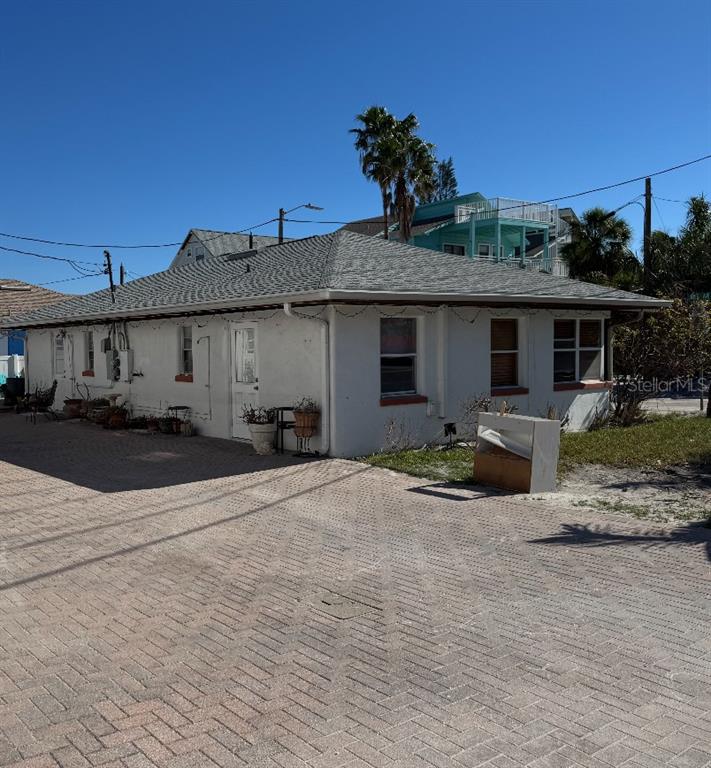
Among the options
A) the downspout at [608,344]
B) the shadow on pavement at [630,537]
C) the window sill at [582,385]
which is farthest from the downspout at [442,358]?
the shadow on pavement at [630,537]

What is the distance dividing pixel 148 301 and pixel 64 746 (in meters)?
13.3

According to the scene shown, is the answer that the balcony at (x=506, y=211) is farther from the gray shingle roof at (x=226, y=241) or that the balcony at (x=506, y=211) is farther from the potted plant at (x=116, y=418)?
the potted plant at (x=116, y=418)

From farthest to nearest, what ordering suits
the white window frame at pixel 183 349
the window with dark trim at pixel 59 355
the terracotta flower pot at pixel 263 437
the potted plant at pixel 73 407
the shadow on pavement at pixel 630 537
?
the window with dark trim at pixel 59 355 → the potted plant at pixel 73 407 → the white window frame at pixel 183 349 → the terracotta flower pot at pixel 263 437 → the shadow on pavement at pixel 630 537

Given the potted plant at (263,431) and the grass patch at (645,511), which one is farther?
the potted plant at (263,431)

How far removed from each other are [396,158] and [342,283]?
23235 mm

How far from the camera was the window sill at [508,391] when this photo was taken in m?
14.1

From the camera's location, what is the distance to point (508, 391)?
14289mm

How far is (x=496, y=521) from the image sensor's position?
7945mm

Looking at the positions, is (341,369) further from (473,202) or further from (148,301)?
(473,202)

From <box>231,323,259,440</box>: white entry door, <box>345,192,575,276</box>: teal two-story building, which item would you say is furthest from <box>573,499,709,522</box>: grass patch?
<box>345,192,575,276</box>: teal two-story building

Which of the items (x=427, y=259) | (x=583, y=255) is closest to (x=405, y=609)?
(x=427, y=259)

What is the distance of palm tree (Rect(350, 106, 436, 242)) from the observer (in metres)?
33.1

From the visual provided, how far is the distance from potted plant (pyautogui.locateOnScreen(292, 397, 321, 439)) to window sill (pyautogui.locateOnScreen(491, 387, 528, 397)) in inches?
149

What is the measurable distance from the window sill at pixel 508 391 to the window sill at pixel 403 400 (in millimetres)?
1868
